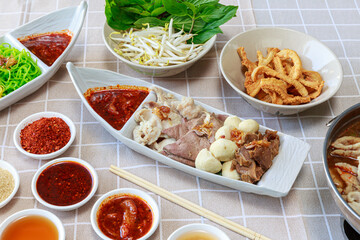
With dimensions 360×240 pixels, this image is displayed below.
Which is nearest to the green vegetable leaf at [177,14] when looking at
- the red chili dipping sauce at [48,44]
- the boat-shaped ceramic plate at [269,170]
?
the red chili dipping sauce at [48,44]

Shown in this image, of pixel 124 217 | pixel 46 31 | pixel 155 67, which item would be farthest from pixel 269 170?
pixel 46 31

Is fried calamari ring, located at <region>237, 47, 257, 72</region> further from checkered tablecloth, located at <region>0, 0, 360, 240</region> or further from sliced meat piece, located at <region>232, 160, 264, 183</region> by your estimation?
sliced meat piece, located at <region>232, 160, 264, 183</region>

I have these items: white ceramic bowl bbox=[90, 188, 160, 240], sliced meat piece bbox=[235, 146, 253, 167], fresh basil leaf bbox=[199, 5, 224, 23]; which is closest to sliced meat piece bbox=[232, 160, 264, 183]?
sliced meat piece bbox=[235, 146, 253, 167]

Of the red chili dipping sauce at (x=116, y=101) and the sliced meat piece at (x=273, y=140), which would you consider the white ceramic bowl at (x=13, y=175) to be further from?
the sliced meat piece at (x=273, y=140)

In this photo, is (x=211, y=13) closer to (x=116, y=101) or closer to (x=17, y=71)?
(x=116, y=101)

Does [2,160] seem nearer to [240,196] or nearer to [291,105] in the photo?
[240,196]

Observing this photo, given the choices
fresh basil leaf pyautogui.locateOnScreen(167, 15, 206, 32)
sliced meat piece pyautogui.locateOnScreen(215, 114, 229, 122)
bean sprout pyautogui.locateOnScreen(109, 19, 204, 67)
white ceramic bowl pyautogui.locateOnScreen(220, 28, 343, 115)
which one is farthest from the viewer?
fresh basil leaf pyautogui.locateOnScreen(167, 15, 206, 32)
